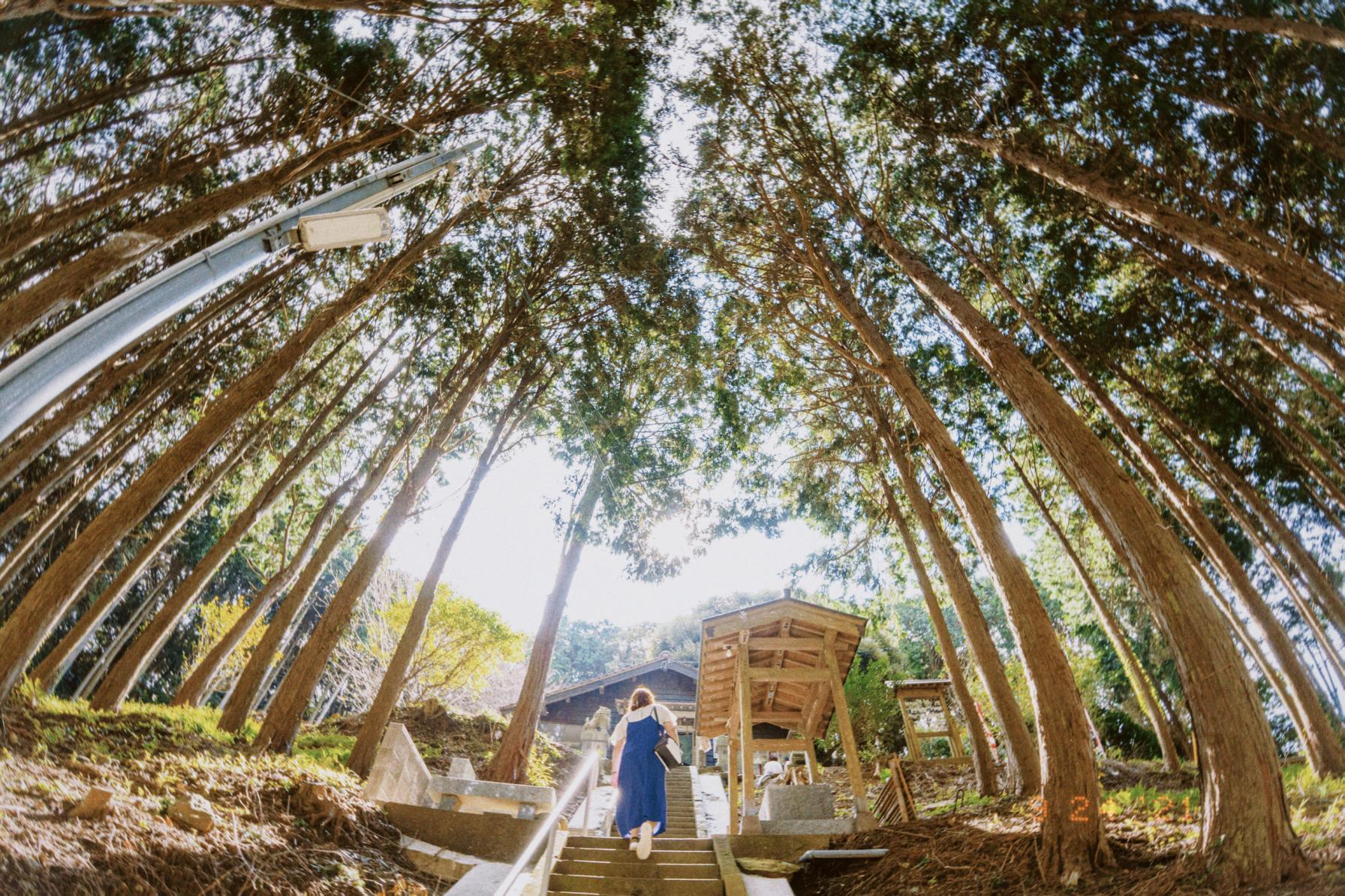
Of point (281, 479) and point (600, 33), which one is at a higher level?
point (600, 33)

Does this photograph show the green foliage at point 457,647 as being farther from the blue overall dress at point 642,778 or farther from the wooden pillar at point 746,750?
the blue overall dress at point 642,778

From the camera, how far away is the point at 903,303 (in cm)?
1313

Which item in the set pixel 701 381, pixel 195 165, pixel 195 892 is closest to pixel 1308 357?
pixel 701 381

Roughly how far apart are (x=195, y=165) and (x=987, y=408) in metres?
14.2

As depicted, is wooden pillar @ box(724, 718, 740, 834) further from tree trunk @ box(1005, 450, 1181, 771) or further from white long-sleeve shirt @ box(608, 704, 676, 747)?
tree trunk @ box(1005, 450, 1181, 771)

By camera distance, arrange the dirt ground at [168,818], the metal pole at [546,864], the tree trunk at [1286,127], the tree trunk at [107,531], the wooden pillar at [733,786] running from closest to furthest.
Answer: the dirt ground at [168,818]
the metal pole at [546,864]
the tree trunk at [107,531]
the tree trunk at [1286,127]
the wooden pillar at [733,786]

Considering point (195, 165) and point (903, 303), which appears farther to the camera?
point (903, 303)

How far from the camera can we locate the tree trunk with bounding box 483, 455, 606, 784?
11.7 meters

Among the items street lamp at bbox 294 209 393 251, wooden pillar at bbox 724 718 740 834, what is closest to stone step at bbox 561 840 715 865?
wooden pillar at bbox 724 718 740 834

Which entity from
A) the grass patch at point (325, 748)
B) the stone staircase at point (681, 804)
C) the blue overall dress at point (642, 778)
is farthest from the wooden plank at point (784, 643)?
the grass patch at point (325, 748)

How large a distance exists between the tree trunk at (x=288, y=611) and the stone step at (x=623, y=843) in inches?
234

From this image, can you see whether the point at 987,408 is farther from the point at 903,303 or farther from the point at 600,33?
the point at 600,33

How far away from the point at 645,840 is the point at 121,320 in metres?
6.40

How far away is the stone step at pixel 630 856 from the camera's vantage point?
260 inches
